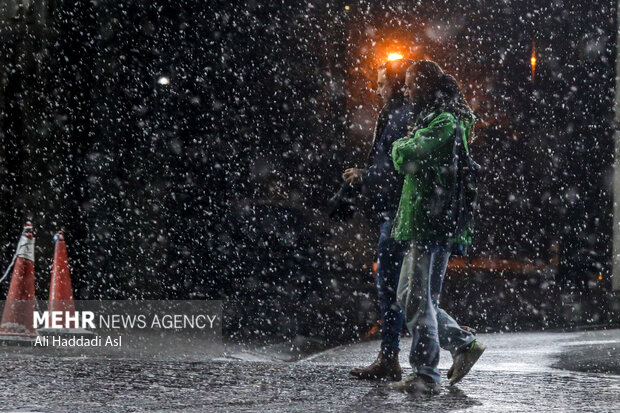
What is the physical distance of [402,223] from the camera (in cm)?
498

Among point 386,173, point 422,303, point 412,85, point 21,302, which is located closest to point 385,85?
point 412,85

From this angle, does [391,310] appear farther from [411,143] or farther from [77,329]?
[77,329]

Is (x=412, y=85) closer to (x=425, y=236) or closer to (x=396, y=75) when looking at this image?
(x=396, y=75)

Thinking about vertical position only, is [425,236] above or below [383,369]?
above

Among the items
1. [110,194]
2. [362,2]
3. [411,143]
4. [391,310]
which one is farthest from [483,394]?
[362,2]

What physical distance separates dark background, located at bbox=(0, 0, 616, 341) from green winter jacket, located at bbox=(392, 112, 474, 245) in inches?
146

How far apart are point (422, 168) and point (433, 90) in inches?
17.8

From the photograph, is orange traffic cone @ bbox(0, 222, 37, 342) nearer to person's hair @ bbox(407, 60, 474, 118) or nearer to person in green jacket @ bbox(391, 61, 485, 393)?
person in green jacket @ bbox(391, 61, 485, 393)

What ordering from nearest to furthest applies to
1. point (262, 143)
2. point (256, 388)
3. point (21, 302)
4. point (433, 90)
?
point (256, 388), point (433, 90), point (21, 302), point (262, 143)

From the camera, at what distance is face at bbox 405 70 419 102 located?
5.13 meters

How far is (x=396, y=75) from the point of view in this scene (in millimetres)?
5562

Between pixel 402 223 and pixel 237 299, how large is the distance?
590 cm

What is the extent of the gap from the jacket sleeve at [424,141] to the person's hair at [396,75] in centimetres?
62

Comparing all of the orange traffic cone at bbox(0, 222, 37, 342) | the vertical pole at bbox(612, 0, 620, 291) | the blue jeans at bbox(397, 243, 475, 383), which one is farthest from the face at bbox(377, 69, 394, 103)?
the vertical pole at bbox(612, 0, 620, 291)
